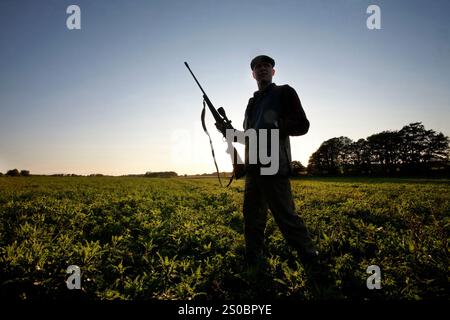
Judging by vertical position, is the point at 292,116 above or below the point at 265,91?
below

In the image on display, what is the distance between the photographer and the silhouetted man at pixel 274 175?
293cm

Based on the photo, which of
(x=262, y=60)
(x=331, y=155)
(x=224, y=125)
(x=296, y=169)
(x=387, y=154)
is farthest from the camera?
(x=331, y=155)

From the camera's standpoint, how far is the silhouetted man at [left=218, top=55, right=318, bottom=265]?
9.61 feet

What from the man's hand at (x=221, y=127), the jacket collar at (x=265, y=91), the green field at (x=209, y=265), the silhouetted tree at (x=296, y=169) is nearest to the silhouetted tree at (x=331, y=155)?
the silhouetted tree at (x=296, y=169)

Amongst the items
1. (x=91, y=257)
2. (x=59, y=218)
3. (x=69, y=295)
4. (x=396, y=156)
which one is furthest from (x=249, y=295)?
(x=396, y=156)

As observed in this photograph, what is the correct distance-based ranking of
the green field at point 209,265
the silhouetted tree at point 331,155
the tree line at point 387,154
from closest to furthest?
the green field at point 209,265, the tree line at point 387,154, the silhouetted tree at point 331,155

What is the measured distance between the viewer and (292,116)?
9.93ft

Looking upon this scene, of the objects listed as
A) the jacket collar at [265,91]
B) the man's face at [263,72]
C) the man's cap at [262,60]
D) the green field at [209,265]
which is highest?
the man's cap at [262,60]

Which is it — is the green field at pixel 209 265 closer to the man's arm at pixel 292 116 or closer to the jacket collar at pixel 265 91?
the man's arm at pixel 292 116

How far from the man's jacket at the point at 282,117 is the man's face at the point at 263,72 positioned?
0.15 metres

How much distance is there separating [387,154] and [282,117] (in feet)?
272

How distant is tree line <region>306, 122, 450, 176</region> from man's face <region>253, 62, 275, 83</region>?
61453 millimetres

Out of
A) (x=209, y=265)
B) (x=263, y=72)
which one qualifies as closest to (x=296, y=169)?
(x=263, y=72)

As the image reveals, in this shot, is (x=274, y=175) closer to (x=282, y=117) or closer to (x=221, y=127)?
(x=282, y=117)
